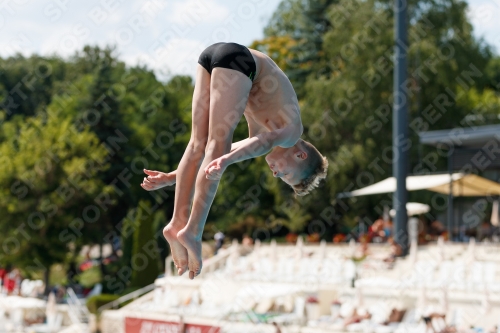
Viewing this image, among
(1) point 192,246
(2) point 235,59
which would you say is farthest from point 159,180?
(2) point 235,59

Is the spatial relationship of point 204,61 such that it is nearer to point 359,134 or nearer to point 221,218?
point 359,134

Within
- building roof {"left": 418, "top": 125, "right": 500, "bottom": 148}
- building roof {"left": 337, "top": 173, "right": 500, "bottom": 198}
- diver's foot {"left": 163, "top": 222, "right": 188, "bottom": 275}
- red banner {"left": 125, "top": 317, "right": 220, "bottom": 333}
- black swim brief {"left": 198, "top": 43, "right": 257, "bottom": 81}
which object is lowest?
red banner {"left": 125, "top": 317, "right": 220, "bottom": 333}

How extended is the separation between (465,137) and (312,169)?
18822 millimetres

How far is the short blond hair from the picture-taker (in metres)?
3.74

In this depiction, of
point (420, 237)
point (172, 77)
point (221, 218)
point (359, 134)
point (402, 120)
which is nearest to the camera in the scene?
point (402, 120)

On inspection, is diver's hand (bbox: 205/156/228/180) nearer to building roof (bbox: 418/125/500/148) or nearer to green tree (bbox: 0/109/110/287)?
building roof (bbox: 418/125/500/148)

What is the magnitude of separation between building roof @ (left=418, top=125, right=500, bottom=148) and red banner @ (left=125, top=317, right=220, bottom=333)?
9960 mm

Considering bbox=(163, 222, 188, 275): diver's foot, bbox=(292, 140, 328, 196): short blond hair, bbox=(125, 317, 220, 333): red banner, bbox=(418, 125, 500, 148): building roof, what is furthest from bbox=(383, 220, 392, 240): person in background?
bbox=(163, 222, 188, 275): diver's foot

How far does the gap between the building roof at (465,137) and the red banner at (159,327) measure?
9960 millimetres

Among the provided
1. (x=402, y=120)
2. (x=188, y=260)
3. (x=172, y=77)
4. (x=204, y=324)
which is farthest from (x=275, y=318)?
(x=172, y=77)

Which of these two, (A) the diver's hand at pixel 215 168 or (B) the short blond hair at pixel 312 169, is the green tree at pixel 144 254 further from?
(A) the diver's hand at pixel 215 168

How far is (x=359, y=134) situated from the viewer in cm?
3209

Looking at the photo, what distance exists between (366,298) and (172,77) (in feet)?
103

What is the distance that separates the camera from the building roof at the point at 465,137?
69.5ft
